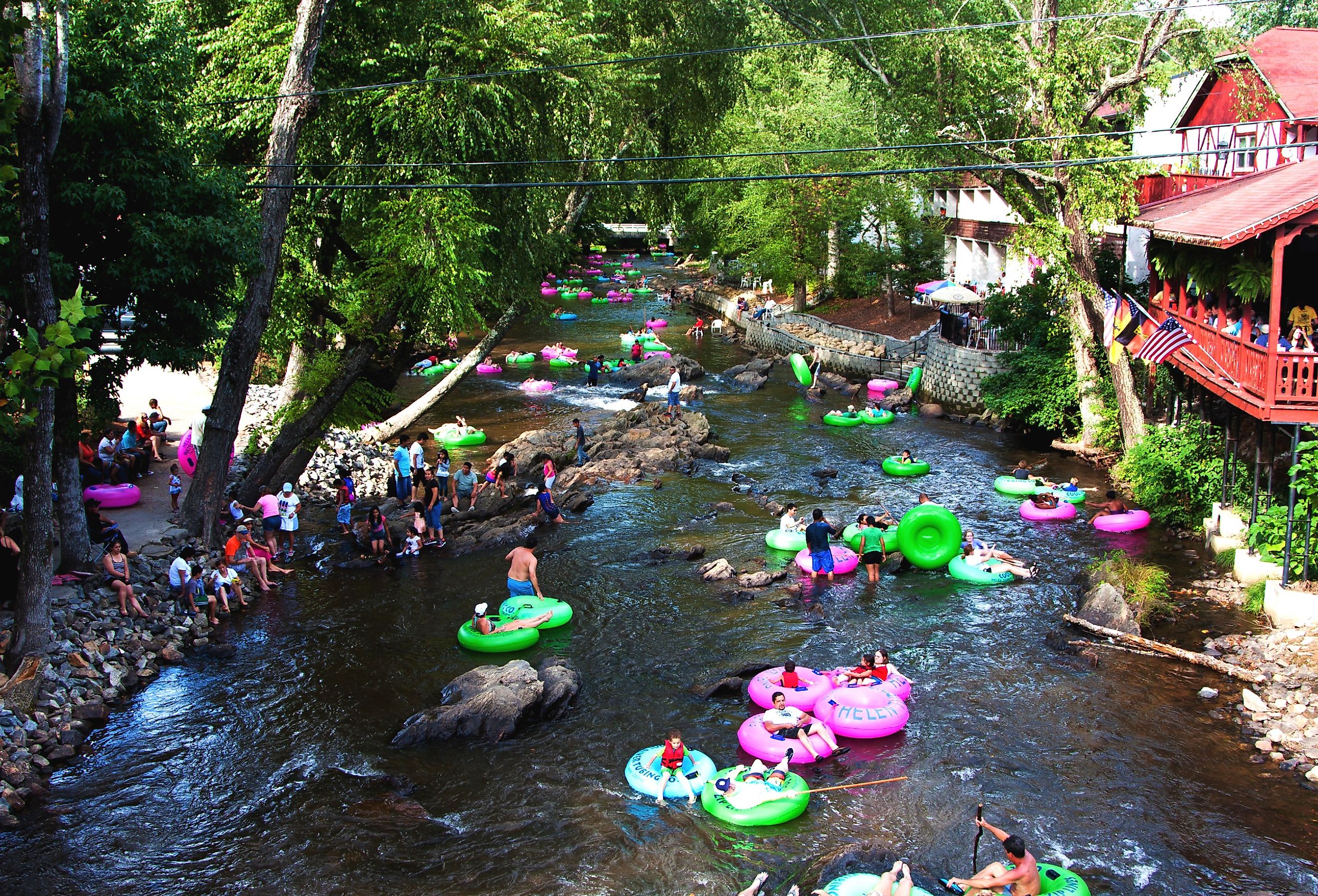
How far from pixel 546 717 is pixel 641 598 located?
4732mm

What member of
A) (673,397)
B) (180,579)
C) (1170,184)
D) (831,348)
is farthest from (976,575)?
(831,348)

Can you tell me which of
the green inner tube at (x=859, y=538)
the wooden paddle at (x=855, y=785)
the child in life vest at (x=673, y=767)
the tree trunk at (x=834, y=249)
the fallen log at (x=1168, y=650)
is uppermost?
the tree trunk at (x=834, y=249)

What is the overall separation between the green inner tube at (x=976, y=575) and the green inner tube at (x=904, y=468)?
705 centimetres

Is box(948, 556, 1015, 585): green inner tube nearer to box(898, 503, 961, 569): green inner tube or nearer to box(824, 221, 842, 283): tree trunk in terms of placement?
box(898, 503, 961, 569): green inner tube

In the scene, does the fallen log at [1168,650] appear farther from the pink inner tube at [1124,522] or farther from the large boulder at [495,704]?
the large boulder at [495,704]

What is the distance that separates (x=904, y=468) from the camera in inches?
1064

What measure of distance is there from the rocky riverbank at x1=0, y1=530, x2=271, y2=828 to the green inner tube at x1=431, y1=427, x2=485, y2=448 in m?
12.5

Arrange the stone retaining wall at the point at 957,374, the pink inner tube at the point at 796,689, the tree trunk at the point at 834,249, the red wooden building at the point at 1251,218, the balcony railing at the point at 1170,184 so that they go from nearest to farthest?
the pink inner tube at the point at 796,689, the red wooden building at the point at 1251,218, the balcony railing at the point at 1170,184, the stone retaining wall at the point at 957,374, the tree trunk at the point at 834,249

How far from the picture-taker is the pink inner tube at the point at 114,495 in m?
21.5

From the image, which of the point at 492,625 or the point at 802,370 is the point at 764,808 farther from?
the point at 802,370

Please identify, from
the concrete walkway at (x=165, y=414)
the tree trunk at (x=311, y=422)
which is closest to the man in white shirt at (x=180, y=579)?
the concrete walkway at (x=165, y=414)

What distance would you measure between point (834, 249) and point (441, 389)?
2562 cm

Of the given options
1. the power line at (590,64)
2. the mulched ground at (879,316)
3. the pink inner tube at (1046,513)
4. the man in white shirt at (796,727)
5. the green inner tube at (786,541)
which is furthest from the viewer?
the mulched ground at (879,316)

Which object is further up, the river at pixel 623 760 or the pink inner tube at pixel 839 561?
the pink inner tube at pixel 839 561
